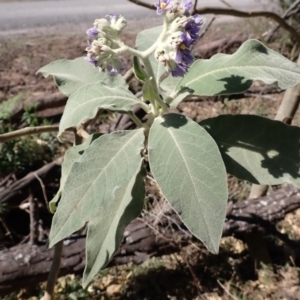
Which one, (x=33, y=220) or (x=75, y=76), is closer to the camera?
(x=75, y=76)

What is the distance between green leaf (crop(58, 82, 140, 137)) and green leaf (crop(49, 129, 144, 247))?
96mm

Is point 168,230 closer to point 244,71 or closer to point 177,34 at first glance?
point 244,71

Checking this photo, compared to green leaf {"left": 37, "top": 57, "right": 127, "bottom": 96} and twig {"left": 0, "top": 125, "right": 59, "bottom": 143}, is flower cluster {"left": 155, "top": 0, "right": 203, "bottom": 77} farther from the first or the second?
twig {"left": 0, "top": 125, "right": 59, "bottom": 143}

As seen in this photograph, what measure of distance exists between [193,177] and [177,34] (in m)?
0.40

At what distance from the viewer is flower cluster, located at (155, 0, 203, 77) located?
1.08 m

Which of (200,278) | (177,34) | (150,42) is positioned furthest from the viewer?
(200,278)

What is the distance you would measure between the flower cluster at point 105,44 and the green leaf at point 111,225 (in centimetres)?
38

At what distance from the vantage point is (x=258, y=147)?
4.43 ft

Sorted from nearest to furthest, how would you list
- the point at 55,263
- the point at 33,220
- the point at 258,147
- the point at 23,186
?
the point at 258,147
the point at 55,263
the point at 33,220
the point at 23,186

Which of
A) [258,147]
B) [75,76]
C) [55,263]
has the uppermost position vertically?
[75,76]

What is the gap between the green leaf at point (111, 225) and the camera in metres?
1.34

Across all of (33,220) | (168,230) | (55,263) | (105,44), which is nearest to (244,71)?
(105,44)

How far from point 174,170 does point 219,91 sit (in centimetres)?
29

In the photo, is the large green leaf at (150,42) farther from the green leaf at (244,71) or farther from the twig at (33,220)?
the twig at (33,220)
